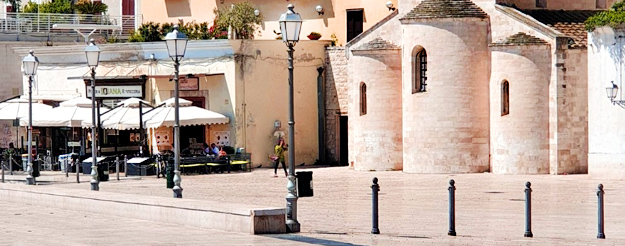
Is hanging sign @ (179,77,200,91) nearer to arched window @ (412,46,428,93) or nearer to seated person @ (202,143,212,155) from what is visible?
seated person @ (202,143,212,155)

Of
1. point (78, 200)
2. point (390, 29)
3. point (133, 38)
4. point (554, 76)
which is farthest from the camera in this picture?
point (133, 38)

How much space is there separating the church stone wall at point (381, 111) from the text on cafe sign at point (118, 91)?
30.6 feet

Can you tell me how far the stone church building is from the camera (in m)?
37.9

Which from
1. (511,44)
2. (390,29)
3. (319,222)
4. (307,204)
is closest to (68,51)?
(390,29)

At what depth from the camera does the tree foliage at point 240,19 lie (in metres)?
50.0

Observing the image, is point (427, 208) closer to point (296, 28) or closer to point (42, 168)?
point (296, 28)

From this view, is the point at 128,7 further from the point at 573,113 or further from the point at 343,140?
the point at 573,113

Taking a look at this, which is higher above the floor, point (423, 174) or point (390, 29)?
point (390, 29)

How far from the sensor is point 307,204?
28453 mm

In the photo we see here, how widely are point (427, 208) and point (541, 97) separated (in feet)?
38.9

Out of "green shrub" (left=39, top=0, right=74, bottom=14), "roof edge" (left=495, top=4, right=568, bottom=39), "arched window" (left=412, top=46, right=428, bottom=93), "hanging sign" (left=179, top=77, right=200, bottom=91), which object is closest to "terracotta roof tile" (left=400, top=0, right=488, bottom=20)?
"roof edge" (left=495, top=4, right=568, bottom=39)

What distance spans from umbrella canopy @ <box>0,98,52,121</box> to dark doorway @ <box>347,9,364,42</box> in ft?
36.0

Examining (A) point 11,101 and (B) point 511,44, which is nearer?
(B) point 511,44

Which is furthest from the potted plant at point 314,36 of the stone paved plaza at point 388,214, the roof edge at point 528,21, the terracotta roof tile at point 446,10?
the roof edge at point 528,21
